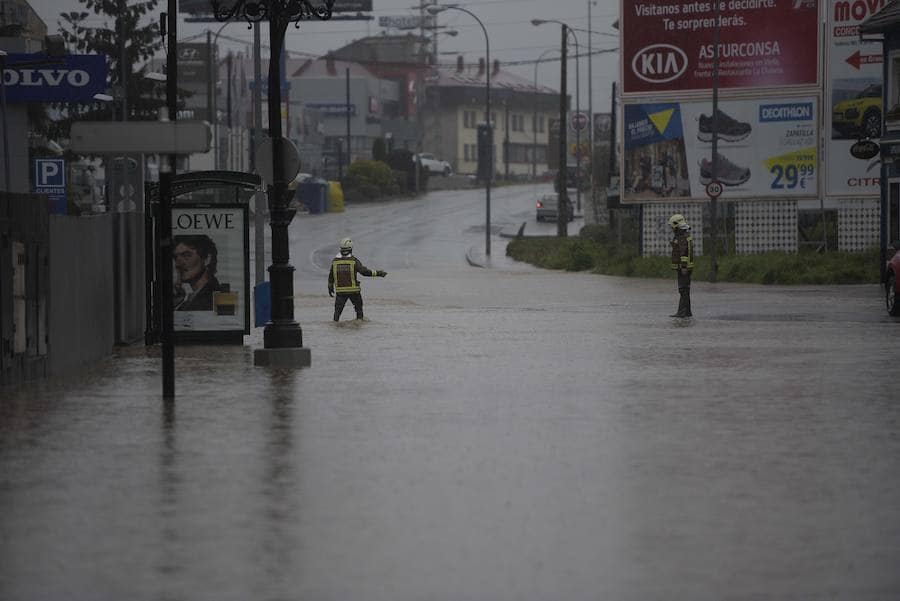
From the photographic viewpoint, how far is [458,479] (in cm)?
1073

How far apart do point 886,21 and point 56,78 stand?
18378mm

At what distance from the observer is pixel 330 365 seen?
19.5 meters

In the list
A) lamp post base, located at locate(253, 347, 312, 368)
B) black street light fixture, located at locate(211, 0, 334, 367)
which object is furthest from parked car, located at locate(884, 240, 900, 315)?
lamp post base, located at locate(253, 347, 312, 368)

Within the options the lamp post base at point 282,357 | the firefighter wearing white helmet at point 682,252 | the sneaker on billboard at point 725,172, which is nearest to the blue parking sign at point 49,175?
the firefighter wearing white helmet at point 682,252

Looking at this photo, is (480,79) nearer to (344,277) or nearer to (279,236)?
(344,277)

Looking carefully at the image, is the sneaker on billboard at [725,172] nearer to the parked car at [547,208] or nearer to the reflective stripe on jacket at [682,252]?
the reflective stripe on jacket at [682,252]

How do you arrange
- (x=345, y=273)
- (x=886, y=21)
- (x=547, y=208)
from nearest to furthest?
1. (x=345, y=273)
2. (x=886, y=21)
3. (x=547, y=208)

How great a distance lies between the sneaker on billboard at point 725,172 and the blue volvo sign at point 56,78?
23.9m

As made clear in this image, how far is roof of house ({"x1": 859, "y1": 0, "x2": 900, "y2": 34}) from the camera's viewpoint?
39.8m

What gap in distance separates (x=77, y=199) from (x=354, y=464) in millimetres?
60403

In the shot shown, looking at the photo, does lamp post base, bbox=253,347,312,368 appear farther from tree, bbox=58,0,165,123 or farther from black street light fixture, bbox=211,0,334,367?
tree, bbox=58,0,165,123

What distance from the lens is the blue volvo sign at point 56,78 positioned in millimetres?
35000

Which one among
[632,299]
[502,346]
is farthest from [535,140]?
[502,346]

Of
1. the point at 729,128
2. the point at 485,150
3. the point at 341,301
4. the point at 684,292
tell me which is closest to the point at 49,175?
the point at 341,301
